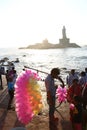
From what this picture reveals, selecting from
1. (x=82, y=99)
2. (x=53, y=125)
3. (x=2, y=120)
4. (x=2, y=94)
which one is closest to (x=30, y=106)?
(x=82, y=99)

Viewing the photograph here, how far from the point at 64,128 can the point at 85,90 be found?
6.07 feet

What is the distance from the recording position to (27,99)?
315 inches

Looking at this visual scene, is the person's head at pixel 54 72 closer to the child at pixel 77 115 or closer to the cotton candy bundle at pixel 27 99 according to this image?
the child at pixel 77 115

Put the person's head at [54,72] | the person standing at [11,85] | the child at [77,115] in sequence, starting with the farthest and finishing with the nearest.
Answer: the person standing at [11,85] < the person's head at [54,72] < the child at [77,115]

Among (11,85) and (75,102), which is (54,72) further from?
(11,85)

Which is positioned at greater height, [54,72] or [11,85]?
[54,72]

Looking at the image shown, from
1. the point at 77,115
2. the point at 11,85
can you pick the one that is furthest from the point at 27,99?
the point at 11,85

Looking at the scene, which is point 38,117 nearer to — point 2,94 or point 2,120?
point 2,120

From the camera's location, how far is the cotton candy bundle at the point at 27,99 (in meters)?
7.98

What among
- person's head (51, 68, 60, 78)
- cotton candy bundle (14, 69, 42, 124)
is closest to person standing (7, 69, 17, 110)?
person's head (51, 68, 60, 78)

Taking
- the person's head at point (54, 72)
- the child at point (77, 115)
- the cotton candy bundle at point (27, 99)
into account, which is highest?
the person's head at point (54, 72)

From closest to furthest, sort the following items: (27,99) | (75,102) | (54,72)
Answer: (27,99) < (75,102) < (54,72)

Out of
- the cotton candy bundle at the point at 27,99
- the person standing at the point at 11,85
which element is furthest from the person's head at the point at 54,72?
the person standing at the point at 11,85

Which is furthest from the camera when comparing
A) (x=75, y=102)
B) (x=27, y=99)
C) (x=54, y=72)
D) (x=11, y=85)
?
(x=11, y=85)
